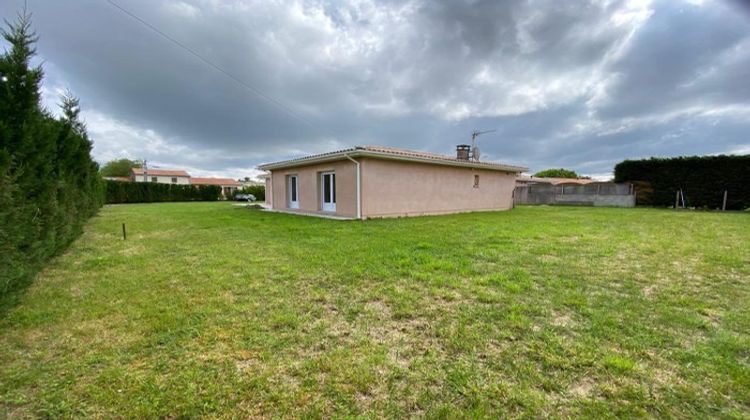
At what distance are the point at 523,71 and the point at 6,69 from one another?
49.6 ft

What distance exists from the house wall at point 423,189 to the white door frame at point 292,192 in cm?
537

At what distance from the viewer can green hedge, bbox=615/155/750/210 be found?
16172 millimetres

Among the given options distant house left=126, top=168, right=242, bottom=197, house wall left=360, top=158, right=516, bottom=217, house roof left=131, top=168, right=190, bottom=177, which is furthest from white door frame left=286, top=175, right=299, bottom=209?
house roof left=131, top=168, right=190, bottom=177

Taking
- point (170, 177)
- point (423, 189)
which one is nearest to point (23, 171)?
point (423, 189)

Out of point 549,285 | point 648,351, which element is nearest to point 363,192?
point 549,285

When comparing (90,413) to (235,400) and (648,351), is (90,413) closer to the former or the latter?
(235,400)

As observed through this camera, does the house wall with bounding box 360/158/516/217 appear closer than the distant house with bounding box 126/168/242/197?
Yes

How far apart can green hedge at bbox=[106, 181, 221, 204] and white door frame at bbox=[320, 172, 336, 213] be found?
2397 cm

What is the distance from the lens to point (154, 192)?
29594 mm

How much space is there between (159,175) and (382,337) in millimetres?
69974

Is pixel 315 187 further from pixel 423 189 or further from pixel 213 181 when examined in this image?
pixel 213 181

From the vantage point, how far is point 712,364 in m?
2.25

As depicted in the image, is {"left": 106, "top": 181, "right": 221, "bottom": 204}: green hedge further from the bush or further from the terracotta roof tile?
the bush

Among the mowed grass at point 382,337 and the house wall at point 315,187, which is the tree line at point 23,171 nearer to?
the mowed grass at point 382,337
